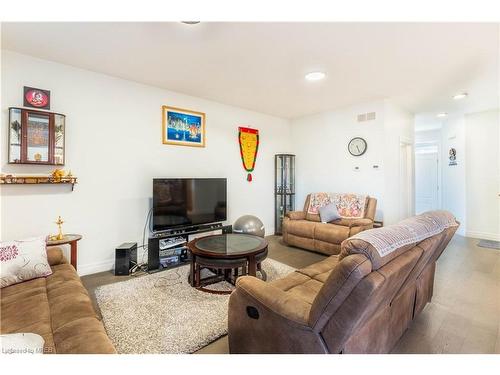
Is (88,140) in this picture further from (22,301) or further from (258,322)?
(258,322)

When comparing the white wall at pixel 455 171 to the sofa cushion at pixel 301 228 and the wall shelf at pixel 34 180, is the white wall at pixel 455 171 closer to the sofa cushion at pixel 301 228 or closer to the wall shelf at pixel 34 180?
the sofa cushion at pixel 301 228

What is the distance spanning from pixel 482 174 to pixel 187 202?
18.2 feet

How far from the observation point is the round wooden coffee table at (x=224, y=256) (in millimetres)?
2432

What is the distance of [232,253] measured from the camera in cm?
245

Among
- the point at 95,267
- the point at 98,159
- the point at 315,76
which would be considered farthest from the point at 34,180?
the point at 315,76

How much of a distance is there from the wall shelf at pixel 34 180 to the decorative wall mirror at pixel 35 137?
160 mm

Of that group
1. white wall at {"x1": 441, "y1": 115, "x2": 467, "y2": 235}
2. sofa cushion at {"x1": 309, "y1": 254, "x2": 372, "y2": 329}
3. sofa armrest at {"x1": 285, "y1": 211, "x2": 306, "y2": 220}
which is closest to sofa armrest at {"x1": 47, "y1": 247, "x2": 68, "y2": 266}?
sofa cushion at {"x1": 309, "y1": 254, "x2": 372, "y2": 329}

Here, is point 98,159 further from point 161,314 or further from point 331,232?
point 331,232

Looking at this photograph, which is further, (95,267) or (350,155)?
(350,155)

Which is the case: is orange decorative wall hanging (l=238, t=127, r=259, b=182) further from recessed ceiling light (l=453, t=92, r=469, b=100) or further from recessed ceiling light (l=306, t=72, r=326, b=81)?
recessed ceiling light (l=453, t=92, r=469, b=100)

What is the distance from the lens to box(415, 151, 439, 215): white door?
6008 millimetres

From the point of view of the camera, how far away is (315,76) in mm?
3133

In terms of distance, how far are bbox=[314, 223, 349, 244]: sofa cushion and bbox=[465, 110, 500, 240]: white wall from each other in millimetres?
3282
